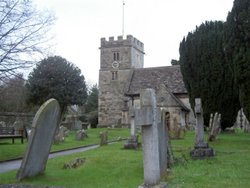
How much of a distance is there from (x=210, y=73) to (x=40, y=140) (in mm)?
19040

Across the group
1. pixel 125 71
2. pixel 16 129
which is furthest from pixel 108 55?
pixel 16 129

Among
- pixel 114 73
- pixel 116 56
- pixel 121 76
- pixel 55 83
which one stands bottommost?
pixel 55 83

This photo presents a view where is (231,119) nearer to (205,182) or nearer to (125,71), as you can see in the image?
(205,182)

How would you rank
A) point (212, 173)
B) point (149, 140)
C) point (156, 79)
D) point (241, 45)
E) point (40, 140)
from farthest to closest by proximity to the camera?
point (156, 79) < point (241, 45) < point (212, 173) < point (40, 140) < point (149, 140)

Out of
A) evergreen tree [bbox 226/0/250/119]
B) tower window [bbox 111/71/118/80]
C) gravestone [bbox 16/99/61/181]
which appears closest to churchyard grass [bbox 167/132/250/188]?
gravestone [bbox 16/99/61/181]

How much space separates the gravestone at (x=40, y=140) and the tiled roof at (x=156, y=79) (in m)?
34.0

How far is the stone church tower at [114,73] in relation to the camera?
2125 inches

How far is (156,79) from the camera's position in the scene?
155ft

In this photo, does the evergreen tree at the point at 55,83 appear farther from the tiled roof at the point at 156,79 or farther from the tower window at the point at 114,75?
the tower window at the point at 114,75

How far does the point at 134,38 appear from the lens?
5691 centimetres

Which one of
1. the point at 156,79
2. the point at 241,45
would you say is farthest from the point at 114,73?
the point at 241,45

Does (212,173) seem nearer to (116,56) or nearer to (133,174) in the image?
(133,174)

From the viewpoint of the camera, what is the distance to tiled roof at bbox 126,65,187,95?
4484 cm

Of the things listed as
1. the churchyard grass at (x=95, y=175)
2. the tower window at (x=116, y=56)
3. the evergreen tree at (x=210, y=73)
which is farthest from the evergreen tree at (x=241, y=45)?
the tower window at (x=116, y=56)
